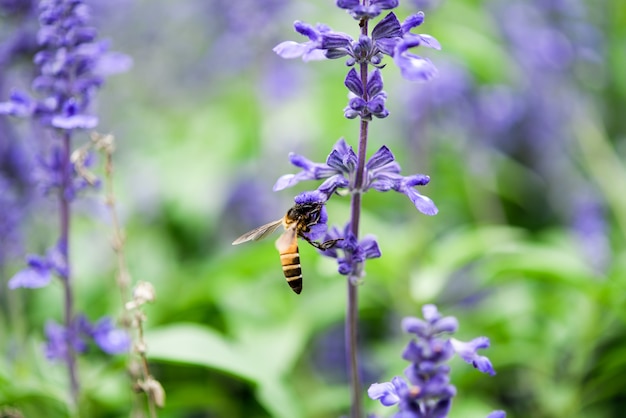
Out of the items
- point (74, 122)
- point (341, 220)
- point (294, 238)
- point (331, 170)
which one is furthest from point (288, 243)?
point (341, 220)

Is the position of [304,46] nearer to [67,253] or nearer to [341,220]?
[67,253]

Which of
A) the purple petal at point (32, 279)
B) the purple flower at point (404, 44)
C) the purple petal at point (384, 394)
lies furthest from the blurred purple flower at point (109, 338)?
the purple flower at point (404, 44)

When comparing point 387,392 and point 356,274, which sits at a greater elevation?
point 356,274

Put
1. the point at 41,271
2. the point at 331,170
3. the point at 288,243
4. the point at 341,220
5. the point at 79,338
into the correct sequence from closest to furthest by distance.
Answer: the point at 331,170 < the point at 288,243 < the point at 41,271 < the point at 79,338 < the point at 341,220

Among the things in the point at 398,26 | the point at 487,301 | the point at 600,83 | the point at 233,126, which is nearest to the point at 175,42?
the point at 233,126

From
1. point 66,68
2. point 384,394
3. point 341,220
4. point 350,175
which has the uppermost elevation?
point 341,220

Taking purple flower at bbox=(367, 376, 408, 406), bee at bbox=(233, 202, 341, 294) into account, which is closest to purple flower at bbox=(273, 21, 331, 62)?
bee at bbox=(233, 202, 341, 294)
